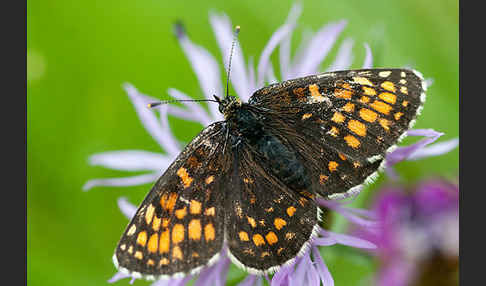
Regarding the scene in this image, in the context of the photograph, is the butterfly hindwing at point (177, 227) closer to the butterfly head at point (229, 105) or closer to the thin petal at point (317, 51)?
the butterfly head at point (229, 105)

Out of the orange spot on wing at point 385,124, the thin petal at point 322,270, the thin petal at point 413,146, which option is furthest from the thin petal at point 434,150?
the thin petal at point 322,270

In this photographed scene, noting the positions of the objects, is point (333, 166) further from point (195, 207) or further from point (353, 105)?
point (195, 207)

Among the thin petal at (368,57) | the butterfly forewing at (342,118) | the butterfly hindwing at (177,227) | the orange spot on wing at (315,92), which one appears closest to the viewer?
the butterfly hindwing at (177,227)

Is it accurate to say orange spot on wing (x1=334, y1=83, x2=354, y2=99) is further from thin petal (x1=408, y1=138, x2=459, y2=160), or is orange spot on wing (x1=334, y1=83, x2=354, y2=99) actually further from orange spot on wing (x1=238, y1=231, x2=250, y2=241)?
orange spot on wing (x1=238, y1=231, x2=250, y2=241)

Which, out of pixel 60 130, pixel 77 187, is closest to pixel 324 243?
pixel 77 187

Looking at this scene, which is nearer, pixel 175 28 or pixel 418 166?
pixel 175 28

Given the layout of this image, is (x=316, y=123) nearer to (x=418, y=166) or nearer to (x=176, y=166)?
(x=176, y=166)

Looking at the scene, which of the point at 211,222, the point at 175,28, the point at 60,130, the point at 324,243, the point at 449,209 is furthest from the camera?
the point at 60,130
